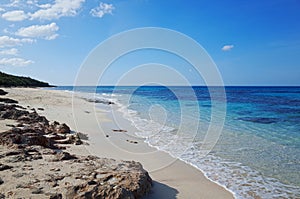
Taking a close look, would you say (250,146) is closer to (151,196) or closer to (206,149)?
(206,149)

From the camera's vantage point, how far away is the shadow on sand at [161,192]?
4.30m

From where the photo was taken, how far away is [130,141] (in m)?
9.04

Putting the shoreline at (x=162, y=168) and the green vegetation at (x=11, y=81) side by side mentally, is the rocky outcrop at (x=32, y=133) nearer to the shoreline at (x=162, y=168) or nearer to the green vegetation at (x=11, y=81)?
the shoreline at (x=162, y=168)

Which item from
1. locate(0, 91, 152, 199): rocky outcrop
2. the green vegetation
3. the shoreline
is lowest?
the shoreline

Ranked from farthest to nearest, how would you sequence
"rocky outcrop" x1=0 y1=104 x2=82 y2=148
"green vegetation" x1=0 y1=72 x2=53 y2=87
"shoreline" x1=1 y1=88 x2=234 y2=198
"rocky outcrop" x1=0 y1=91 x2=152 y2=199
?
"green vegetation" x1=0 y1=72 x2=53 y2=87
"rocky outcrop" x1=0 y1=104 x2=82 y2=148
"shoreline" x1=1 y1=88 x2=234 y2=198
"rocky outcrop" x1=0 y1=91 x2=152 y2=199

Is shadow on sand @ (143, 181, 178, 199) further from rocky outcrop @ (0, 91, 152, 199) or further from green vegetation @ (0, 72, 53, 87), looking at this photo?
green vegetation @ (0, 72, 53, 87)

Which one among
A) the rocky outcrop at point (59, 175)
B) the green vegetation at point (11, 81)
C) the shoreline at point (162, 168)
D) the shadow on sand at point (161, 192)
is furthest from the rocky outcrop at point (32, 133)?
the green vegetation at point (11, 81)

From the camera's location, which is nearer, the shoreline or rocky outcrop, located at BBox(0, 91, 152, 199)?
rocky outcrop, located at BBox(0, 91, 152, 199)

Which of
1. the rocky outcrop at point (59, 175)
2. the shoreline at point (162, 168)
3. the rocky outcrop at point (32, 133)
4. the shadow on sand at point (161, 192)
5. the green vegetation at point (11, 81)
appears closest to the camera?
the rocky outcrop at point (59, 175)

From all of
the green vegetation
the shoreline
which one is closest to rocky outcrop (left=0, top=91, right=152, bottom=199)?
the shoreline

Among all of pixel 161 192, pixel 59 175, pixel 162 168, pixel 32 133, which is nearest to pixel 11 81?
pixel 32 133

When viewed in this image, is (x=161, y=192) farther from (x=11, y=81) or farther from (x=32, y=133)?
(x=11, y=81)

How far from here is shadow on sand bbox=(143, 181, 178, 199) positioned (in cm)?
430

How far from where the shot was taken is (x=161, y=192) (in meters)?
4.50
